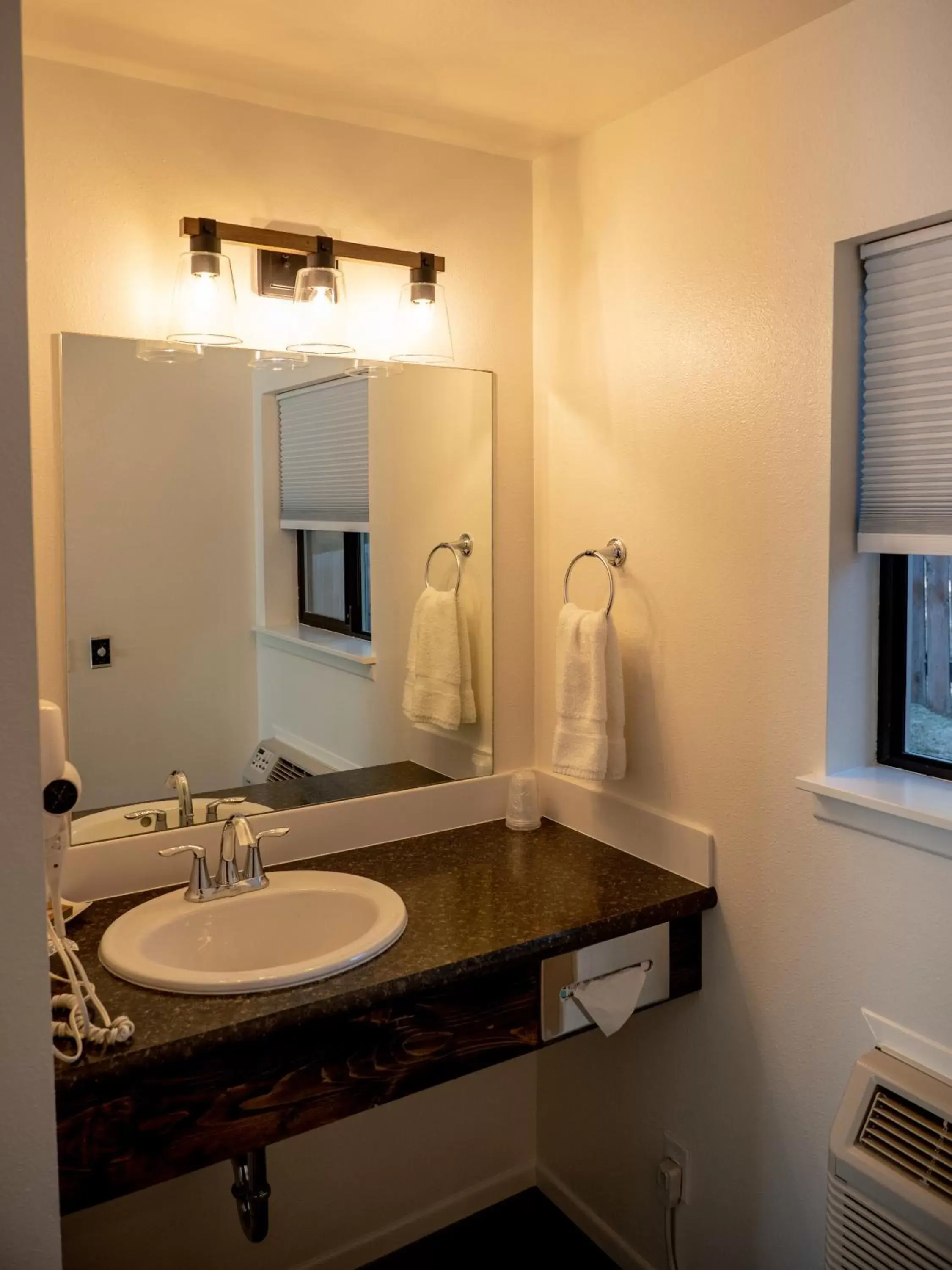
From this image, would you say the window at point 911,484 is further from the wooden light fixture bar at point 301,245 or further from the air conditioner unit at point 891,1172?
the wooden light fixture bar at point 301,245

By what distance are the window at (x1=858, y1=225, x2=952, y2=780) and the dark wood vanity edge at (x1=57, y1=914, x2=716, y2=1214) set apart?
668 millimetres

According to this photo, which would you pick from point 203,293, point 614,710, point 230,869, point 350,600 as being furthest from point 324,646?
point 203,293

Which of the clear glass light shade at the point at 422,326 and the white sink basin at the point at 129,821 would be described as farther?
the clear glass light shade at the point at 422,326

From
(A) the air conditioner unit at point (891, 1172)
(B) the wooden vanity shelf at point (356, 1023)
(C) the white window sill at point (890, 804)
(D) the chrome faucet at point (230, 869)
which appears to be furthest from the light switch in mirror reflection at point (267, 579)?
(A) the air conditioner unit at point (891, 1172)

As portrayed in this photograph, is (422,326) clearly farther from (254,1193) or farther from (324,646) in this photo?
(254,1193)

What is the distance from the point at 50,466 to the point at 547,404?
1.05 m

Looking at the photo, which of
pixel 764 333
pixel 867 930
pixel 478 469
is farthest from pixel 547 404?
pixel 867 930

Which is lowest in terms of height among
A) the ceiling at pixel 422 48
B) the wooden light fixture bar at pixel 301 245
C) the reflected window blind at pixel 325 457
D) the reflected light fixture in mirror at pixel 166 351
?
the reflected window blind at pixel 325 457

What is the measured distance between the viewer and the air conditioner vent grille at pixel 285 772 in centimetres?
198

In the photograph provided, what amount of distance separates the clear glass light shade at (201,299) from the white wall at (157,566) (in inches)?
2.9

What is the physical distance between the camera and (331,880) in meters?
1.83

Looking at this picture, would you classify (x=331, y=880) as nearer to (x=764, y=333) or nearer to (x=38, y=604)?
(x=38, y=604)

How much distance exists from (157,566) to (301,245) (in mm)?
656

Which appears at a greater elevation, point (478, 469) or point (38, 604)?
point (478, 469)
